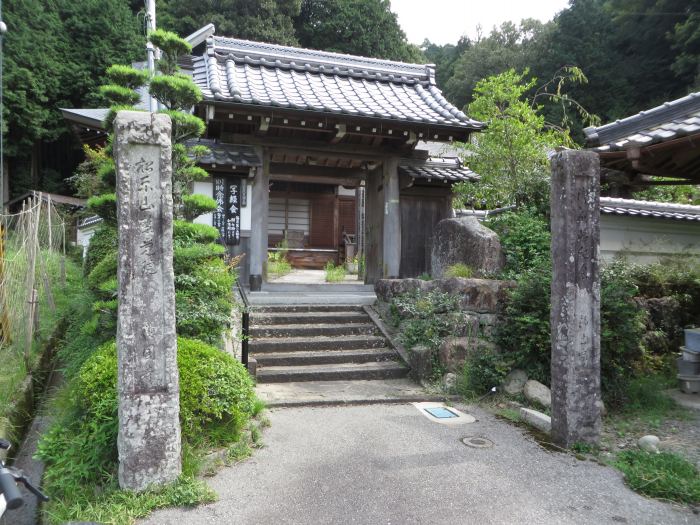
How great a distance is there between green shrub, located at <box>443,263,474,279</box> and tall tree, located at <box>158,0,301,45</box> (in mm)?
21903

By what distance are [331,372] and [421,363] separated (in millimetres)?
1284

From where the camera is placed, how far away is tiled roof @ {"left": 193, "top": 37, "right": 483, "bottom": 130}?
9133mm

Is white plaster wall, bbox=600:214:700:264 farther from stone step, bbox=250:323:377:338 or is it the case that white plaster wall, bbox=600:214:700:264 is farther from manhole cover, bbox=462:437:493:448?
manhole cover, bbox=462:437:493:448

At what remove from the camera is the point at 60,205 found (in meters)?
19.2

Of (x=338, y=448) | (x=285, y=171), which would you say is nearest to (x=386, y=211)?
(x=285, y=171)

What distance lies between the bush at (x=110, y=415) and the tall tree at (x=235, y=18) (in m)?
24.4

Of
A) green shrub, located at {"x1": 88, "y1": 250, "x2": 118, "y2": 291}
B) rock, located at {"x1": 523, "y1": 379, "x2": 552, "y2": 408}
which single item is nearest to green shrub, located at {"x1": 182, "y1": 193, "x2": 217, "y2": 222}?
green shrub, located at {"x1": 88, "y1": 250, "x2": 118, "y2": 291}

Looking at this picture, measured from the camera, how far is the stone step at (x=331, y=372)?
21.5 ft

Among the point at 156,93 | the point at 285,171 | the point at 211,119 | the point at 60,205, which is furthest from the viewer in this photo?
the point at 60,205

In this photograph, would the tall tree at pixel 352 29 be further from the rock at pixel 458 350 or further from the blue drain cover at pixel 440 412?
the blue drain cover at pixel 440 412

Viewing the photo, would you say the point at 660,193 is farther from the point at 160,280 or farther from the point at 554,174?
the point at 160,280

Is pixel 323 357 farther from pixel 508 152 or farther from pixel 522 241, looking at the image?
pixel 508 152

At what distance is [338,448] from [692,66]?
25230 millimetres

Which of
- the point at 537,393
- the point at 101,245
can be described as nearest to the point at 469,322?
the point at 537,393
